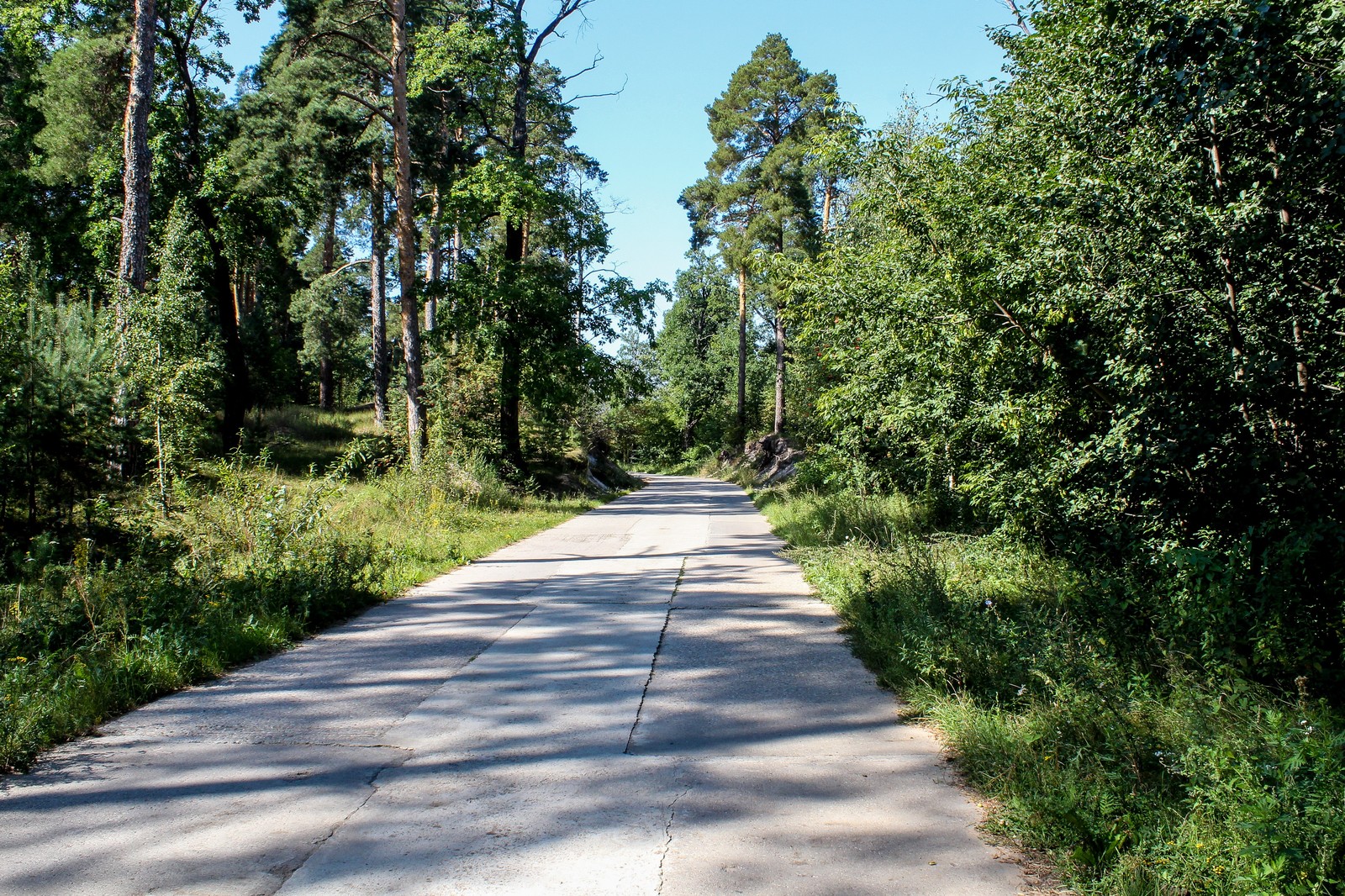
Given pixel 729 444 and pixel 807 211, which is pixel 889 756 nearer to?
pixel 807 211

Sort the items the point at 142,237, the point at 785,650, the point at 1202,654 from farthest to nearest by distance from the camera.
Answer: the point at 142,237 < the point at 785,650 < the point at 1202,654

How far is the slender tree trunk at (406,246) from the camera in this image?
18422 mm

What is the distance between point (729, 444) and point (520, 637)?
1759 inches

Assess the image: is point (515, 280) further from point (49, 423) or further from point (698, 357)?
point (698, 357)

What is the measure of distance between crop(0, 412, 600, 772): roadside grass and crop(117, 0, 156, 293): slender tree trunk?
4606 mm

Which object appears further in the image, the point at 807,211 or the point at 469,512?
the point at 807,211

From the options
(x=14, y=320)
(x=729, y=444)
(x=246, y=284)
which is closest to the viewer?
(x=14, y=320)

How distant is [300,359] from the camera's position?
42375 millimetres

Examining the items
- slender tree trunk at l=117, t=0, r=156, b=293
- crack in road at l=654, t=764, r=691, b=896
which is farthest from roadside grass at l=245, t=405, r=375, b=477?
crack in road at l=654, t=764, r=691, b=896

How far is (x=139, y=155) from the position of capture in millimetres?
12727

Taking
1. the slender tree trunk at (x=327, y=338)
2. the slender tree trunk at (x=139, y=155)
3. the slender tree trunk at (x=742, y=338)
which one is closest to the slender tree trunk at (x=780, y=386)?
the slender tree trunk at (x=742, y=338)

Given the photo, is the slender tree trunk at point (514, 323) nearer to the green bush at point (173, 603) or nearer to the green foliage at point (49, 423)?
the green bush at point (173, 603)

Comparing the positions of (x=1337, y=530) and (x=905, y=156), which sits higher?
(x=905, y=156)

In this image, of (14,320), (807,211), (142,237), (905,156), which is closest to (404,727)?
(14,320)
